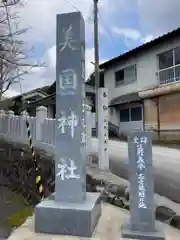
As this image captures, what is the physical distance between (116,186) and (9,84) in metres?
17.0

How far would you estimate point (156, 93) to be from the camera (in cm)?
1505

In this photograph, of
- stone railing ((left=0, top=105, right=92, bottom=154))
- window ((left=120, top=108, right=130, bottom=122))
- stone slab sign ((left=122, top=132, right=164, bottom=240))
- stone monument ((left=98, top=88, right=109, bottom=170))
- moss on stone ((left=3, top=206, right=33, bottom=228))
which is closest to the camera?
stone slab sign ((left=122, top=132, right=164, bottom=240))

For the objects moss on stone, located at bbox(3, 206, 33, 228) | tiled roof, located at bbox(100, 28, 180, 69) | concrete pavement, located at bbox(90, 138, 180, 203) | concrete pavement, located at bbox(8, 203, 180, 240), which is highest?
tiled roof, located at bbox(100, 28, 180, 69)

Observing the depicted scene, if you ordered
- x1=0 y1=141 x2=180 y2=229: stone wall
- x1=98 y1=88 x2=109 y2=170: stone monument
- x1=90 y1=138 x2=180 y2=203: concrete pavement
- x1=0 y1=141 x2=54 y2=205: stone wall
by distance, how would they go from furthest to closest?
x1=0 y1=141 x2=54 y2=205: stone wall, x1=98 y1=88 x2=109 y2=170: stone monument, x1=90 y1=138 x2=180 y2=203: concrete pavement, x1=0 y1=141 x2=180 y2=229: stone wall

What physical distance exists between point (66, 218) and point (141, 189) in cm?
122

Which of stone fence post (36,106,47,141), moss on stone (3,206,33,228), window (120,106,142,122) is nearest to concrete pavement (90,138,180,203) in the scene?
stone fence post (36,106,47,141)

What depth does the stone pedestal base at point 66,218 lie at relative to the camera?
3.67m

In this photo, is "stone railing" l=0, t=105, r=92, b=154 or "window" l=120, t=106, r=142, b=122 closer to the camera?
"stone railing" l=0, t=105, r=92, b=154

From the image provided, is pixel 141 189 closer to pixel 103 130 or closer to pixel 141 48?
pixel 103 130

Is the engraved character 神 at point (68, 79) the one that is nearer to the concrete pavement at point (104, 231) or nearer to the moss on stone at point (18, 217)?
the concrete pavement at point (104, 231)

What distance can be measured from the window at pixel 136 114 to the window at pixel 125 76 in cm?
206

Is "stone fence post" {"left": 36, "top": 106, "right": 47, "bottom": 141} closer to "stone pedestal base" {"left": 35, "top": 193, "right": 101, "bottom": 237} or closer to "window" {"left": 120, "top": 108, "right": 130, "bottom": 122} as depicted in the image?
"stone pedestal base" {"left": 35, "top": 193, "right": 101, "bottom": 237}

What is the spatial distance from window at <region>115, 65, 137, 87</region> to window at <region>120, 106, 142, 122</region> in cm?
204

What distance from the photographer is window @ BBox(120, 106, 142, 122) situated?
17.6m
